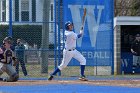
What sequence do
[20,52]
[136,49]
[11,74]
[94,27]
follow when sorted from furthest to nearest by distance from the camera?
[136,49] < [94,27] < [20,52] < [11,74]

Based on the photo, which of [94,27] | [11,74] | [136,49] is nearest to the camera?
[11,74]

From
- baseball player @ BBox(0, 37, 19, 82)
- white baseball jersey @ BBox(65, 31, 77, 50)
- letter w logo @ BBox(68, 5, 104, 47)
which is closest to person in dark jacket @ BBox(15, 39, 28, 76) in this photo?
letter w logo @ BBox(68, 5, 104, 47)

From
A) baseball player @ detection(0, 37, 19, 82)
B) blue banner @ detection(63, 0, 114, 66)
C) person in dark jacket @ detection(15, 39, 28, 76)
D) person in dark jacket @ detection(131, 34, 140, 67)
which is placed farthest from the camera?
person in dark jacket @ detection(131, 34, 140, 67)

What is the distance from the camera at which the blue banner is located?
21234mm

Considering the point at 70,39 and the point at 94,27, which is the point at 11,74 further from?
the point at 94,27

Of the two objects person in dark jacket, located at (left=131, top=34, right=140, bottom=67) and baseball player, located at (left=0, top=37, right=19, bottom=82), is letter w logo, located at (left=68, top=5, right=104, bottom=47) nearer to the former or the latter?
person in dark jacket, located at (left=131, top=34, right=140, bottom=67)

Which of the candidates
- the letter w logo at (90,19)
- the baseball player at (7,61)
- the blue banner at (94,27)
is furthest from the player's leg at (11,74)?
the letter w logo at (90,19)

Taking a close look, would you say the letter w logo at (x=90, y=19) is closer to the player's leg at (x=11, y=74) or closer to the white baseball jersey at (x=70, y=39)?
the white baseball jersey at (x=70, y=39)

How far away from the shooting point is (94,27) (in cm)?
2134

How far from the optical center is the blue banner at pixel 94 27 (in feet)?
69.7

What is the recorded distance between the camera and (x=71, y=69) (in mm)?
22531

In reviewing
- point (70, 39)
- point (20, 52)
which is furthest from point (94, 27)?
point (70, 39)

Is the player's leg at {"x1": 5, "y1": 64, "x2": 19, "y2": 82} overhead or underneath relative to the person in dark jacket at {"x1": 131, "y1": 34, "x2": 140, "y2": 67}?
underneath

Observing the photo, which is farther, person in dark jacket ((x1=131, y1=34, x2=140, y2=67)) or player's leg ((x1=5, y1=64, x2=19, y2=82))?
person in dark jacket ((x1=131, y1=34, x2=140, y2=67))
